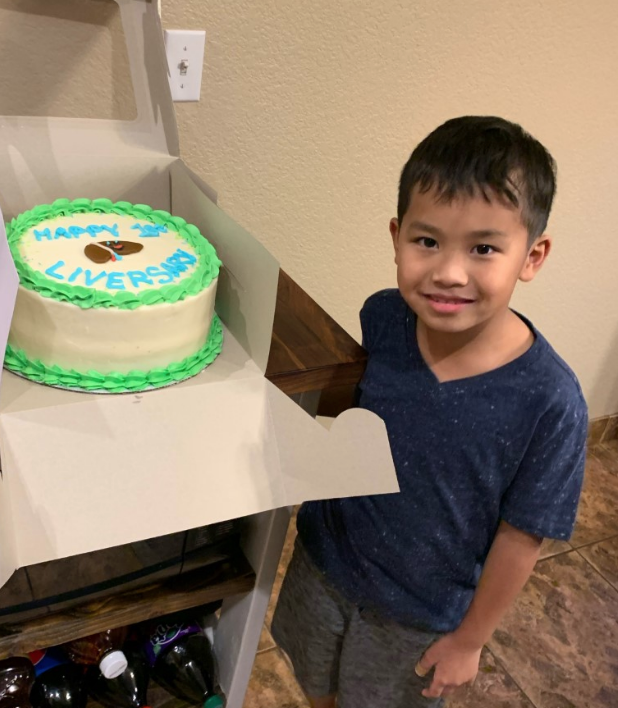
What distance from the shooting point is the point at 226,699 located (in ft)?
3.33

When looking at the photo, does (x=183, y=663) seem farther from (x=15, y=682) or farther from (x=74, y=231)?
(x=74, y=231)

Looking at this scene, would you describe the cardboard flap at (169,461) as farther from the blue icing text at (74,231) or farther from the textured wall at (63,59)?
the textured wall at (63,59)

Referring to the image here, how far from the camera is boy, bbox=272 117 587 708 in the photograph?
680 millimetres

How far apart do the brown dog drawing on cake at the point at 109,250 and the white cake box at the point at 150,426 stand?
9cm

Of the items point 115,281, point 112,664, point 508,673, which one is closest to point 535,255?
point 115,281

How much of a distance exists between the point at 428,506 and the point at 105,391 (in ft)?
1.36

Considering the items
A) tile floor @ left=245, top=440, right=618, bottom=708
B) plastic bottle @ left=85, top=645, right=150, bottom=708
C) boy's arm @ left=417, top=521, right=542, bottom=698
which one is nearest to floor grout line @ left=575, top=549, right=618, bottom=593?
tile floor @ left=245, top=440, right=618, bottom=708

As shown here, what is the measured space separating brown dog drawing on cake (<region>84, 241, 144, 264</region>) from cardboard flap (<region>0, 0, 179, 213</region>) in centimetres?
13

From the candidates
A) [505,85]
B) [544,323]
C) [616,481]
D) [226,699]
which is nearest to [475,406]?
[226,699]

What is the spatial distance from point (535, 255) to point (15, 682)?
0.83m

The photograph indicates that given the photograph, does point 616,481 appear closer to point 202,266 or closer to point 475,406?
point 475,406

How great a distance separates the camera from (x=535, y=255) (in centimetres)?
73

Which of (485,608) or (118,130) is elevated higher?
(118,130)

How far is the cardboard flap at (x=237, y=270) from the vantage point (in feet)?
1.91
